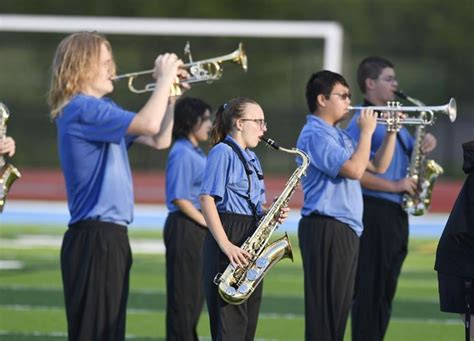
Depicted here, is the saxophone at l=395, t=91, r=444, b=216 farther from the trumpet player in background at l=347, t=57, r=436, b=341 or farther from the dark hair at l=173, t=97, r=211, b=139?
the dark hair at l=173, t=97, r=211, b=139

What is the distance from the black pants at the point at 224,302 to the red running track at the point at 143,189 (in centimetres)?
1469

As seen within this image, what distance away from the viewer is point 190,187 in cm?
784

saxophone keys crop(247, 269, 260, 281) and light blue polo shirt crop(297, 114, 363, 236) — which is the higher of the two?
light blue polo shirt crop(297, 114, 363, 236)

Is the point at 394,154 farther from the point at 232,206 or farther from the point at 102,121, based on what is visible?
the point at 102,121

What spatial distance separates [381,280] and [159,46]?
15501 millimetres

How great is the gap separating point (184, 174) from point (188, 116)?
393mm

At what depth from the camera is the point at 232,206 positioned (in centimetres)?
627

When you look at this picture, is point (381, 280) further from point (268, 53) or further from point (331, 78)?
point (268, 53)

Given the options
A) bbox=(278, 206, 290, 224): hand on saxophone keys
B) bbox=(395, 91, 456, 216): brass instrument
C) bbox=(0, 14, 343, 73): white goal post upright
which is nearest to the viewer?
bbox=(278, 206, 290, 224): hand on saxophone keys

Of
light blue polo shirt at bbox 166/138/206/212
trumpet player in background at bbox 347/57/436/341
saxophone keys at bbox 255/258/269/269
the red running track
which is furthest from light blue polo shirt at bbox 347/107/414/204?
the red running track

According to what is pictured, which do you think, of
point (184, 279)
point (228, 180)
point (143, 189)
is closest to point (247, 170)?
point (228, 180)

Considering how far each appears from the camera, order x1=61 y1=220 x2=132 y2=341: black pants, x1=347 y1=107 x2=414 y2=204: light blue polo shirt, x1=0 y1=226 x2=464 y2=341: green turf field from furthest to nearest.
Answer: x1=0 y1=226 x2=464 y2=341: green turf field < x1=347 y1=107 x2=414 y2=204: light blue polo shirt < x1=61 y1=220 x2=132 y2=341: black pants

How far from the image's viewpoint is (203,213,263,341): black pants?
6.18 meters

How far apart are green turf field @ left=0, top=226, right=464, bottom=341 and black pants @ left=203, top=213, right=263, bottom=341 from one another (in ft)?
8.65
